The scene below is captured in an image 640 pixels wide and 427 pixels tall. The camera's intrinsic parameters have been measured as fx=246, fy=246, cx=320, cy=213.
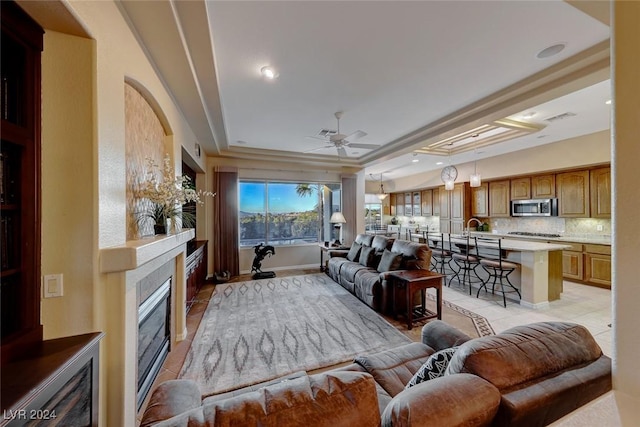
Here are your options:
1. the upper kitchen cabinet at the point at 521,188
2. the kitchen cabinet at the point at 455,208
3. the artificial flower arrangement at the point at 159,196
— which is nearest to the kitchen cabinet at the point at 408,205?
the kitchen cabinet at the point at 455,208

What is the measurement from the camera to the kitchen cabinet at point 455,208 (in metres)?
7.11

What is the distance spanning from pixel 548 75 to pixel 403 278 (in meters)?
2.60

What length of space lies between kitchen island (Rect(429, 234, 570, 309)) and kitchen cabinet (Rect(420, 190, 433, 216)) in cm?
448

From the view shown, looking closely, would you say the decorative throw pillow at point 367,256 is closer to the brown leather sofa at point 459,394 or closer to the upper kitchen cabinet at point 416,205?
the brown leather sofa at point 459,394

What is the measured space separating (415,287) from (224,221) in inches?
162

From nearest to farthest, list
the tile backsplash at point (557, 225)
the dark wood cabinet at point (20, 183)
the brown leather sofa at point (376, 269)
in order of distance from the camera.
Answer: the dark wood cabinet at point (20, 183) → the brown leather sofa at point (376, 269) → the tile backsplash at point (557, 225)

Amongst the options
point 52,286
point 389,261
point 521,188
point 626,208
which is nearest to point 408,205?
point 521,188

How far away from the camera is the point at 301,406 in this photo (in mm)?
719

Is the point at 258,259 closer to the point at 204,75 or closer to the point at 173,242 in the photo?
the point at 173,242

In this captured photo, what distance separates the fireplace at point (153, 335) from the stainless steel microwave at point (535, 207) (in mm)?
7212

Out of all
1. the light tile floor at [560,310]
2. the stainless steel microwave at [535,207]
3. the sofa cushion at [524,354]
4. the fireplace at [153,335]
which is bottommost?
the light tile floor at [560,310]

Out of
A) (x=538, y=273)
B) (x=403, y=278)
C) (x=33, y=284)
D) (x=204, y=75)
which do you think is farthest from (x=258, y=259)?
(x=538, y=273)

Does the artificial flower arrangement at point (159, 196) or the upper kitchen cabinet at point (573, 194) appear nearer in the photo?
the artificial flower arrangement at point (159, 196)

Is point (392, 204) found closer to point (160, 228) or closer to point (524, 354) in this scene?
point (160, 228)
